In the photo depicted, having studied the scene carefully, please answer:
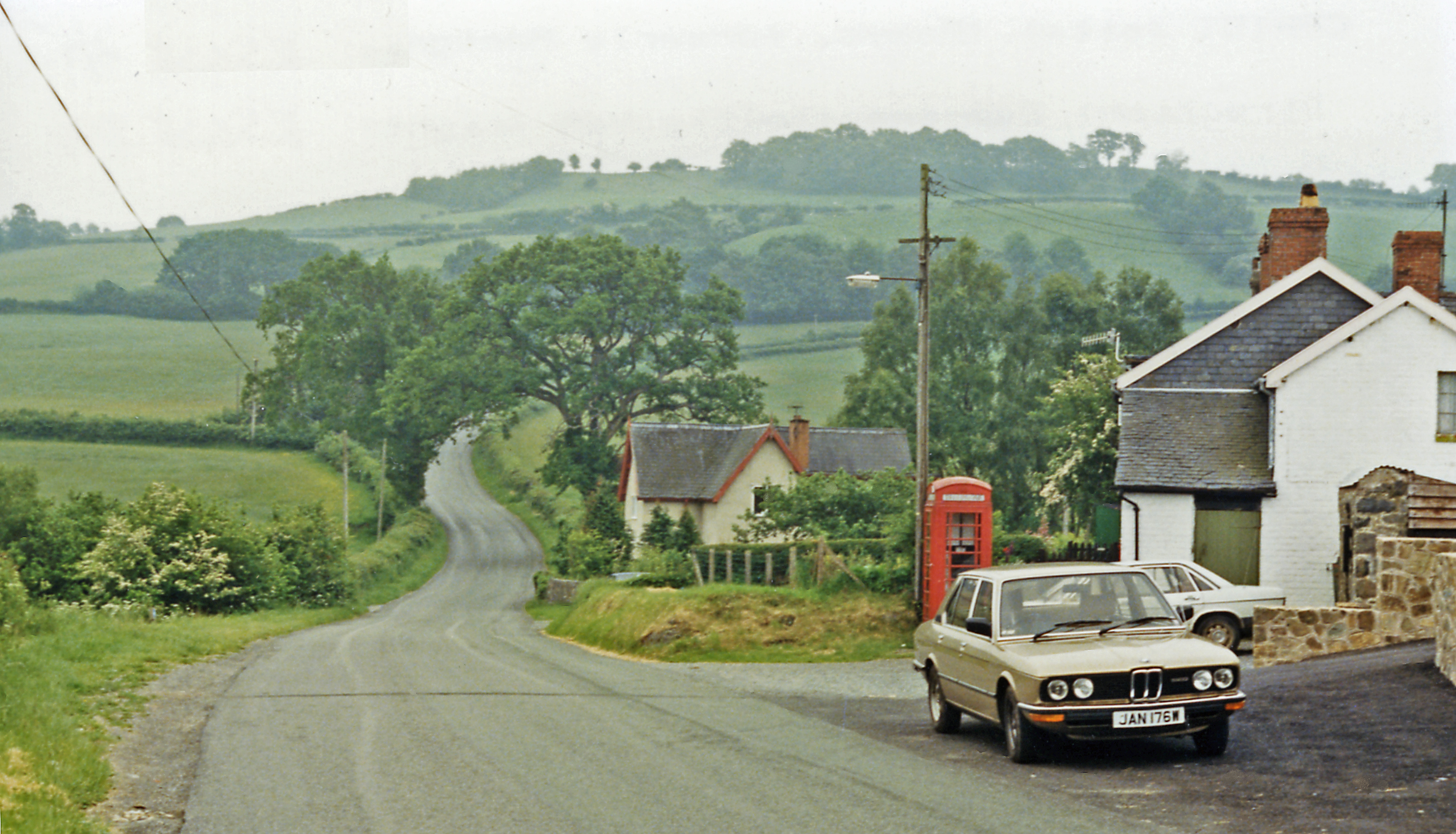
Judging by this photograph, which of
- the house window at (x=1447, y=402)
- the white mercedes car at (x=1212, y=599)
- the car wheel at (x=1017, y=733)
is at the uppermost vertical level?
the house window at (x=1447, y=402)

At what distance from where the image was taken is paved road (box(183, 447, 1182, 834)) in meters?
9.11

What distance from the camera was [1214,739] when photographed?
1084 centimetres

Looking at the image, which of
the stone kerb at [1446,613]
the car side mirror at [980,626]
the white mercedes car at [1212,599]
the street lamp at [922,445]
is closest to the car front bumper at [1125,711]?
the car side mirror at [980,626]

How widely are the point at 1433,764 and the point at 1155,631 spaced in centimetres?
252

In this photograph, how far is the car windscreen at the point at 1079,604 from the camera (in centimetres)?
1177

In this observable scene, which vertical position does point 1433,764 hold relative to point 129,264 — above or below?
below

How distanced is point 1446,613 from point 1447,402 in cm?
1470

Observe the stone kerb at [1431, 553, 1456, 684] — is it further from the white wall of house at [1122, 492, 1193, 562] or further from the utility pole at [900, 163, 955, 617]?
the white wall of house at [1122, 492, 1193, 562]

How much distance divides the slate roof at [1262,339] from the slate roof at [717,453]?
78.5 ft

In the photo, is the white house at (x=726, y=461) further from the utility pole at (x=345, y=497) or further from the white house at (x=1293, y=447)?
the white house at (x=1293, y=447)

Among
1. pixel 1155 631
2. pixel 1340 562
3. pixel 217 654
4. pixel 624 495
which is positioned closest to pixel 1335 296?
pixel 1340 562

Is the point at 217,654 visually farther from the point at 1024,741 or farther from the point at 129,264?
the point at 129,264

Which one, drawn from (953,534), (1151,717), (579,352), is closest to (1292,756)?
(1151,717)

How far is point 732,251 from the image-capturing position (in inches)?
5448
